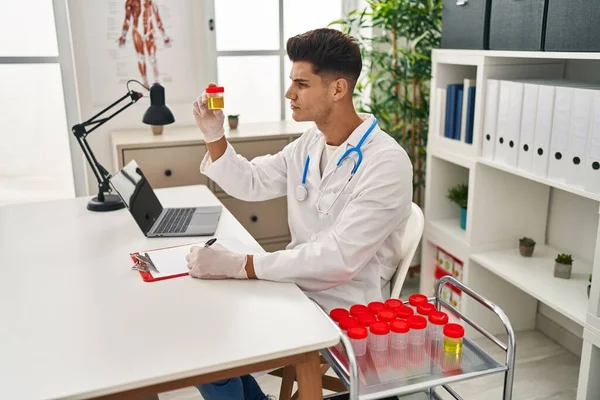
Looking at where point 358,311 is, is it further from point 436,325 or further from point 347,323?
point 436,325

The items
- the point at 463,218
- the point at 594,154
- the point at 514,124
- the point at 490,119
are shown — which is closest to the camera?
the point at 594,154

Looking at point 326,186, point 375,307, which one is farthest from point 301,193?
point 375,307

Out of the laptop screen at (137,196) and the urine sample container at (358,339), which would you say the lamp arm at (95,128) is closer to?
the laptop screen at (137,196)

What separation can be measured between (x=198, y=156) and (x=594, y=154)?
1.81m

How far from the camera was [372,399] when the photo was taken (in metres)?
1.27

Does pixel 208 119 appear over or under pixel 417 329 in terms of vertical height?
over

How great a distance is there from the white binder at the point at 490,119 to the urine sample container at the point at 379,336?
4.52 feet

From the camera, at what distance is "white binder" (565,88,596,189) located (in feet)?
6.57

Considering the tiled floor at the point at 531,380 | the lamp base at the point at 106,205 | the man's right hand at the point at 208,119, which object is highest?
the man's right hand at the point at 208,119

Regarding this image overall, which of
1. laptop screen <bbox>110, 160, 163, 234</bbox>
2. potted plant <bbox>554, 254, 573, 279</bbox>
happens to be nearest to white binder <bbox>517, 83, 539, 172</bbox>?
potted plant <bbox>554, 254, 573, 279</bbox>

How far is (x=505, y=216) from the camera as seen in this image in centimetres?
270

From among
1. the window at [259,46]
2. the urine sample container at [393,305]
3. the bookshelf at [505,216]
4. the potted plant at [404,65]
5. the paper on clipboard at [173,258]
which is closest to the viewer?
the urine sample container at [393,305]

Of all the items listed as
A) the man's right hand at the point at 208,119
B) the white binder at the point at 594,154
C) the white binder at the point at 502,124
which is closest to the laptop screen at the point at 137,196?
Result: the man's right hand at the point at 208,119

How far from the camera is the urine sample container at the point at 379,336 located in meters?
1.39
